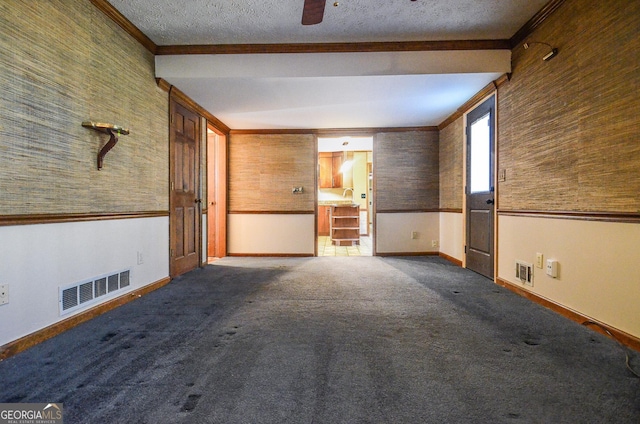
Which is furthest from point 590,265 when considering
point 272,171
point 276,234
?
point 272,171

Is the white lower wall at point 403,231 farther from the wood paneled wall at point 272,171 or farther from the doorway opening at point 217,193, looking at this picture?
the doorway opening at point 217,193

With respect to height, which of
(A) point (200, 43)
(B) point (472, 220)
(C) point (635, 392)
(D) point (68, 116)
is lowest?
(C) point (635, 392)

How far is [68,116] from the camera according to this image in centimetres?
212

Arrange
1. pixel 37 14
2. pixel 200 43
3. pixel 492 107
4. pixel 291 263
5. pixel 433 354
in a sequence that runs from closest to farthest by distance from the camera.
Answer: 1. pixel 433 354
2. pixel 37 14
3. pixel 200 43
4. pixel 492 107
5. pixel 291 263

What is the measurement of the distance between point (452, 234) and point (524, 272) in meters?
1.87

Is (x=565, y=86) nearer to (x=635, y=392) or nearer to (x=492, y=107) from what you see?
(x=492, y=107)

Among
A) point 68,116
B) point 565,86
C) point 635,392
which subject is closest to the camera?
point 635,392

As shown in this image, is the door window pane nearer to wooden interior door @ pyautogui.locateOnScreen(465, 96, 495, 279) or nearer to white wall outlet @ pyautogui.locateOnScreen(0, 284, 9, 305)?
wooden interior door @ pyautogui.locateOnScreen(465, 96, 495, 279)

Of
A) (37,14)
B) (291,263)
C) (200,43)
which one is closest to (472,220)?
(291,263)

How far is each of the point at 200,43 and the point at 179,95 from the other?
75 centimetres

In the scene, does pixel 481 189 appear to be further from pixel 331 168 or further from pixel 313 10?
pixel 331 168

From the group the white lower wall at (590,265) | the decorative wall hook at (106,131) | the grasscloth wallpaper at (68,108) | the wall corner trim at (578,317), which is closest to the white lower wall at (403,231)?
the wall corner trim at (578,317)

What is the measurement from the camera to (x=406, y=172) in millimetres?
5289

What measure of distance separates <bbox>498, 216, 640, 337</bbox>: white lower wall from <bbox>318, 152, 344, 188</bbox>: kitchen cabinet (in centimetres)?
607
